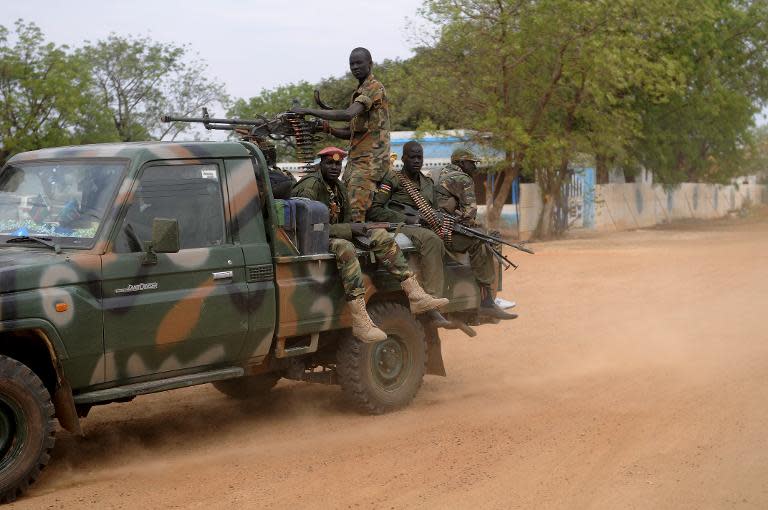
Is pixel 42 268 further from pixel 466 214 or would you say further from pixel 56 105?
pixel 56 105

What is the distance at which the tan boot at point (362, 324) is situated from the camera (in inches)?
290

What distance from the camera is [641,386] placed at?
866cm

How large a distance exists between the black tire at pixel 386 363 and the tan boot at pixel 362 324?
0.33 meters

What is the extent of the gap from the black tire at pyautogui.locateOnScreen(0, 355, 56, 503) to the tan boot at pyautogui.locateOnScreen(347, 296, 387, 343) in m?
2.44

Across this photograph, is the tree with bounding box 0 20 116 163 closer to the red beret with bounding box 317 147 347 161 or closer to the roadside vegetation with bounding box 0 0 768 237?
the roadside vegetation with bounding box 0 0 768 237

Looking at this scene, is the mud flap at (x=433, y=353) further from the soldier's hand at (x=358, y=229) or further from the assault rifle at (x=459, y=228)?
the soldier's hand at (x=358, y=229)

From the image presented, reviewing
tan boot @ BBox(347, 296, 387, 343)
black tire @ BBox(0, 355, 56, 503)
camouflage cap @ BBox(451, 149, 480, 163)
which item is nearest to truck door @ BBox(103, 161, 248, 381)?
black tire @ BBox(0, 355, 56, 503)

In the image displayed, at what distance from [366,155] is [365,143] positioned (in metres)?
0.10

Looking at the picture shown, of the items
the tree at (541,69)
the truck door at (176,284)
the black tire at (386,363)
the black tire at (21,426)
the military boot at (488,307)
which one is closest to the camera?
the black tire at (21,426)

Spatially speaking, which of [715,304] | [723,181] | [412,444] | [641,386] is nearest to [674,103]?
[723,181]

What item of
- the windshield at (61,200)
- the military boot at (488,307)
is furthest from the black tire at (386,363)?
the windshield at (61,200)

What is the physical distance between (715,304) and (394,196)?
7.20 metres

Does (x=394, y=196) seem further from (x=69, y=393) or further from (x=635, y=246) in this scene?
(x=635, y=246)

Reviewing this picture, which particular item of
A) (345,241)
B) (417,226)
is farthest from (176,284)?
(417,226)
